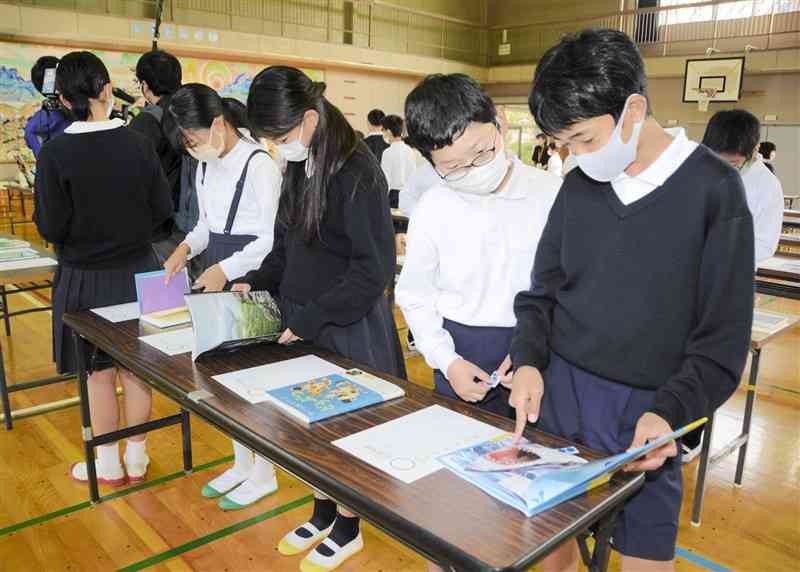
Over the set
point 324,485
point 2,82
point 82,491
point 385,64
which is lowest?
point 82,491

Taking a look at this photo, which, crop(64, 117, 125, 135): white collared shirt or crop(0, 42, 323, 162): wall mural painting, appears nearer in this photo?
crop(64, 117, 125, 135): white collared shirt

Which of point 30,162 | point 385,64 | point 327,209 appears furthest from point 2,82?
point 327,209

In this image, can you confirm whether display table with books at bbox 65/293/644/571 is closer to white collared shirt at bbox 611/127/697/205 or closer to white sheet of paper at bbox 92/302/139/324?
white sheet of paper at bbox 92/302/139/324

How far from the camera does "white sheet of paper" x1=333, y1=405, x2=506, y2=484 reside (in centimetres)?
107

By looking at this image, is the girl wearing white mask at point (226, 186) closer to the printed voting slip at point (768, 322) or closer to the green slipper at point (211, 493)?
the green slipper at point (211, 493)

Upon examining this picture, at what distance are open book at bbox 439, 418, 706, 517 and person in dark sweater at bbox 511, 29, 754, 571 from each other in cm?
6

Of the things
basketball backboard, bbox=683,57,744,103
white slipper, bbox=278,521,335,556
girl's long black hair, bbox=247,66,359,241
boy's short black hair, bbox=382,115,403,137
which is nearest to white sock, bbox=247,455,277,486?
white slipper, bbox=278,521,335,556

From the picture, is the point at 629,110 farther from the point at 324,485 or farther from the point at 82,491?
the point at 82,491

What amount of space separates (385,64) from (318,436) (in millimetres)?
10981

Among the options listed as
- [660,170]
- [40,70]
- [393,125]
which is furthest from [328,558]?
[393,125]

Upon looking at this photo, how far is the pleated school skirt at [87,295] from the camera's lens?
86.4 inches

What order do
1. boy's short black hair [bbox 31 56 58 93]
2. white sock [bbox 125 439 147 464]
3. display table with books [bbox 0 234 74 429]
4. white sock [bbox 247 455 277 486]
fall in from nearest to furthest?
white sock [bbox 247 455 277 486], white sock [bbox 125 439 147 464], display table with books [bbox 0 234 74 429], boy's short black hair [bbox 31 56 58 93]

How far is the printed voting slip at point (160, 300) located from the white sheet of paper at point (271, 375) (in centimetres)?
48

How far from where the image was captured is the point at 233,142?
210 cm
